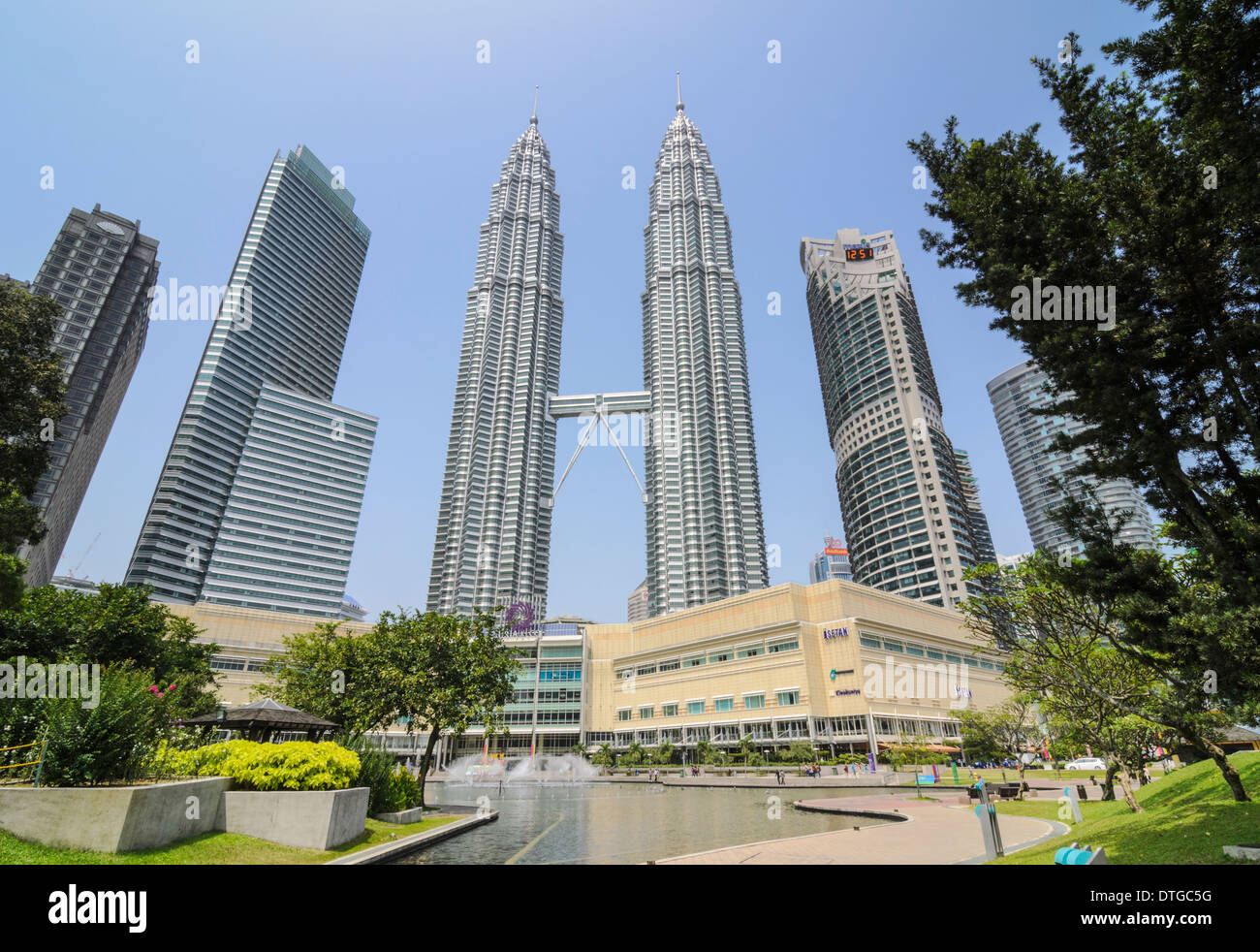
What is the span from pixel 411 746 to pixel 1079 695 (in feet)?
342

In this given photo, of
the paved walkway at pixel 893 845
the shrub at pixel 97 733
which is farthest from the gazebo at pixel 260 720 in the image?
the paved walkway at pixel 893 845

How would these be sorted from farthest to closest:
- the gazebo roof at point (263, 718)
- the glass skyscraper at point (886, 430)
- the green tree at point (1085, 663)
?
1. the glass skyscraper at point (886, 430)
2. the gazebo roof at point (263, 718)
3. the green tree at point (1085, 663)

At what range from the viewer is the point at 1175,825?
43.9ft

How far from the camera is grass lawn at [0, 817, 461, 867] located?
32.0ft

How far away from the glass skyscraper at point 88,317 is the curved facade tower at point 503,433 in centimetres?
7986

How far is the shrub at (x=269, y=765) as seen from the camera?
14.7m

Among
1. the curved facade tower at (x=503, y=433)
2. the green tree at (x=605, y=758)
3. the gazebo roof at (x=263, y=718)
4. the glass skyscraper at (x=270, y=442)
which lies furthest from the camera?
the curved facade tower at (x=503, y=433)

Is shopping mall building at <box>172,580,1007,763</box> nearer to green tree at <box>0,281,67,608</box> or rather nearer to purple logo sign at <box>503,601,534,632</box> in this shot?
purple logo sign at <box>503,601,534,632</box>

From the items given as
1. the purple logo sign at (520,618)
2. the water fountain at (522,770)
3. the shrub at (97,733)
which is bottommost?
the water fountain at (522,770)

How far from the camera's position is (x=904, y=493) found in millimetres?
128625

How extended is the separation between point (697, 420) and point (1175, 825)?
157299 mm

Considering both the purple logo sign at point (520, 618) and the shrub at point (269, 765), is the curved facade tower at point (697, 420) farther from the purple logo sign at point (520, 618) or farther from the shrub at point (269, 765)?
the shrub at point (269, 765)
